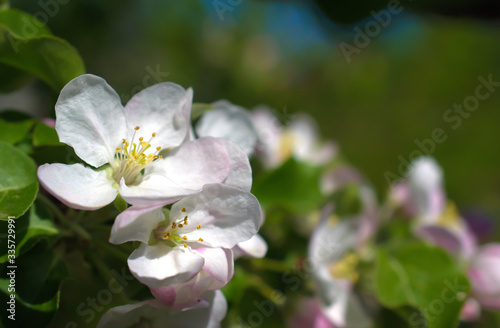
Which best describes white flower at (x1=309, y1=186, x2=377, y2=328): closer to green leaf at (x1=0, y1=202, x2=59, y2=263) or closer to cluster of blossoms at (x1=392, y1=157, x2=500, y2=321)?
cluster of blossoms at (x1=392, y1=157, x2=500, y2=321)

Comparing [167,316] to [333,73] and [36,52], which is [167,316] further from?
[333,73]

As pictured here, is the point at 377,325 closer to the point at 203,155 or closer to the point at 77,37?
the point at 203,155

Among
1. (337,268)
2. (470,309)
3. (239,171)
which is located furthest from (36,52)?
(470,309)

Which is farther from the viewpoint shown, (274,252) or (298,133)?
(298,133)

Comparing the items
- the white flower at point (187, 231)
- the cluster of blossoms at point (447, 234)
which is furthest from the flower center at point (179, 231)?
the cluster of blossoms at point (447, 234)

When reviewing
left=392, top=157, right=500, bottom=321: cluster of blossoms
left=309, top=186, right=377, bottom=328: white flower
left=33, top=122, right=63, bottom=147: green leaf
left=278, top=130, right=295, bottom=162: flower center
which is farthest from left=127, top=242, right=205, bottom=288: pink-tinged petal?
left=278, top=130, right=295, bottom=162: flower center

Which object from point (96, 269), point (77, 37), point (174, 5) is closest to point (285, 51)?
point (174, 5)
